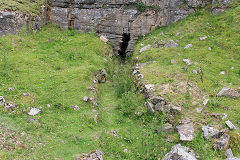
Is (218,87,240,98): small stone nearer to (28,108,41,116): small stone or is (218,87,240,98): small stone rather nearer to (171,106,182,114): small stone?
(171,106,182,114): small stone

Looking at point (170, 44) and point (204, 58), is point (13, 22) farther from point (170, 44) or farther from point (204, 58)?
point (204, 58)

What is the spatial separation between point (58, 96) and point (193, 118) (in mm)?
4944

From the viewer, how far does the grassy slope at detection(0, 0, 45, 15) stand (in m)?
12.9

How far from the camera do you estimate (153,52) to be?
12.7 meters

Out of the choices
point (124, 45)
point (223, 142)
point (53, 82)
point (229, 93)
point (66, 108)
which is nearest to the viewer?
point (223, 142)

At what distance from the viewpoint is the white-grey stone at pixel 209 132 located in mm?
5930

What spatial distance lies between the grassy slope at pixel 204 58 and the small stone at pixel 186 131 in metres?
0.25

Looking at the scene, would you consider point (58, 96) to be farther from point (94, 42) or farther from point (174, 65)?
point (94, 42)

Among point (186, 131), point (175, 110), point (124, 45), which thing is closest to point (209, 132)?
point (186, 131)

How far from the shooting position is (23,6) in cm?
1380

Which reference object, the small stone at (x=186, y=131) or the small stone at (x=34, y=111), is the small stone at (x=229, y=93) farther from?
the small stone at (x=34, y=111)

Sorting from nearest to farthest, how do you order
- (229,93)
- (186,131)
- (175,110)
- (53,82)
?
1. (186,131)
2. (175,110)
3. (229,93)
4. (53,82)

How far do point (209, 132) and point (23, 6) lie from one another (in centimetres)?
1316

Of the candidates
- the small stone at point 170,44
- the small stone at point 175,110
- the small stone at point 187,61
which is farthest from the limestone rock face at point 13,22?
the small stone at point 175,110
